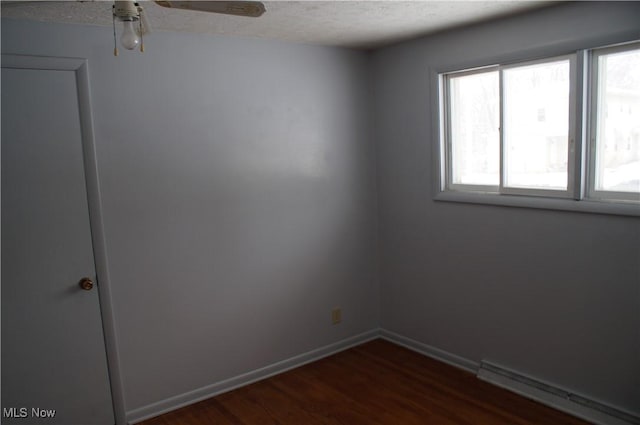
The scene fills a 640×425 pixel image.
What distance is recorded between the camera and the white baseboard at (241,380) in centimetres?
297

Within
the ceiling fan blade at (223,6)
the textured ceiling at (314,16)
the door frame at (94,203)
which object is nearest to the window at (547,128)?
the textured ceiling at (314,16)

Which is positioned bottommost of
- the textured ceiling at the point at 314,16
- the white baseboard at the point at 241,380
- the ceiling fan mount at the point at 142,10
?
the white baseboard at the point at 241,380

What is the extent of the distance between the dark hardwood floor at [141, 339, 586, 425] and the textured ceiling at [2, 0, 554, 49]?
2295 millimetres

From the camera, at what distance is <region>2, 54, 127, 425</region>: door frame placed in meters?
2.53

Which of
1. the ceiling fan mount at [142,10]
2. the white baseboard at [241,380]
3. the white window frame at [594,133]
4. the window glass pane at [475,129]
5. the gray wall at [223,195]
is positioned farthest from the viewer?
the window glass pane at [475,129]

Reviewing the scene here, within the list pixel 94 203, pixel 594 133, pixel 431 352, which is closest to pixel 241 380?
pixel 431 352

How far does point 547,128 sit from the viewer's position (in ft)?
9.46

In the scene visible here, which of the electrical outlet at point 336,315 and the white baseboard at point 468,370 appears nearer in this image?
the white baseboard at point 468,370

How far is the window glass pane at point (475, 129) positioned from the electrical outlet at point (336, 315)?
1334mm

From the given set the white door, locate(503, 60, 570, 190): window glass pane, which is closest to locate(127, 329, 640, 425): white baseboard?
the white door

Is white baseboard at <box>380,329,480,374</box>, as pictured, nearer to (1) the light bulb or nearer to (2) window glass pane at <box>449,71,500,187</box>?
(2) window glass pane at <box>449,71,500,187</box>

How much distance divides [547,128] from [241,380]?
2.54 m

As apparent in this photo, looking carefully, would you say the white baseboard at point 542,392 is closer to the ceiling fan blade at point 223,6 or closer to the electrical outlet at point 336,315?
the electrical outlet at point 336,315

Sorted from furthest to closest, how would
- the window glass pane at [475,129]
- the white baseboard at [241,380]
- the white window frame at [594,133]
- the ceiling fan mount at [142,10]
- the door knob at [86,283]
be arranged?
the window glass pane at [475,129], the white baseboard at [241,380], the door knob at [86,283], the white window frame at [594,133], the ceiling fan mount at [142,10]
